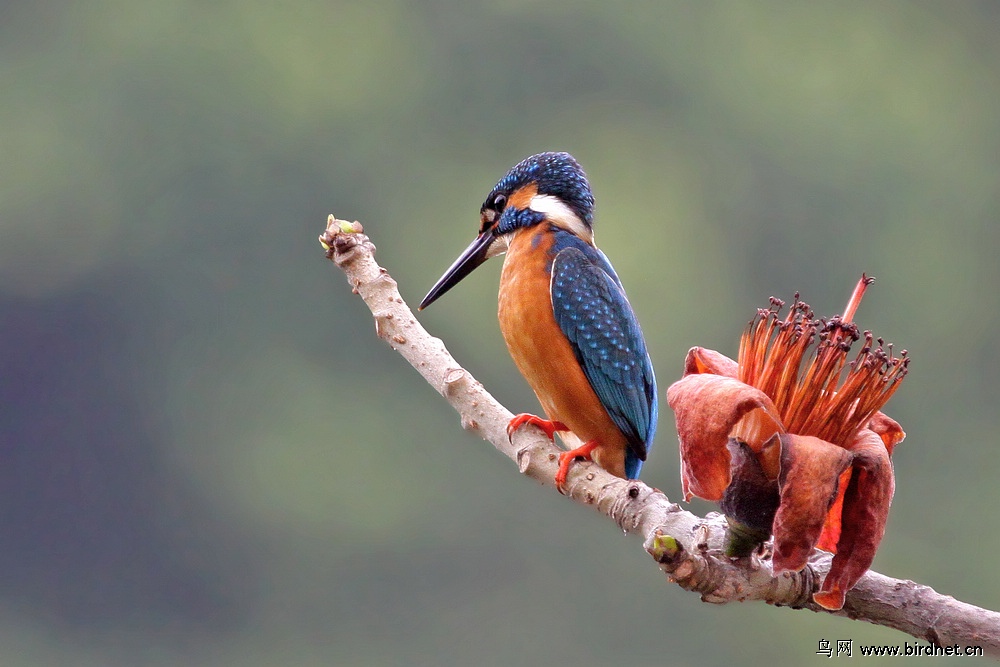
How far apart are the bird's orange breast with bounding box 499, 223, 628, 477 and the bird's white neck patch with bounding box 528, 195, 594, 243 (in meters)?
0.07

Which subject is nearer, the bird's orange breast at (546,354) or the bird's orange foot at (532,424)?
the bird's orange foot at (532,424)

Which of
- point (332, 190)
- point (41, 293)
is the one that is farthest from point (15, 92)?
point (332, 190)

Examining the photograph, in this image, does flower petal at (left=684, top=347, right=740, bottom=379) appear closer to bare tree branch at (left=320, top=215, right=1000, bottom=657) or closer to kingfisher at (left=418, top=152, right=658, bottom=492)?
bare tree branch at (left=320, top=215, right=1000, bottom=657)

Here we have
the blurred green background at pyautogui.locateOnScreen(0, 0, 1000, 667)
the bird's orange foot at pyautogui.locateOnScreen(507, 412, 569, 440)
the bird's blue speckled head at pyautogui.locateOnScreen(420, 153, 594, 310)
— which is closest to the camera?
the bird's orange foot at pyautogui.locateOnScreen(507, 412, 569, 440)

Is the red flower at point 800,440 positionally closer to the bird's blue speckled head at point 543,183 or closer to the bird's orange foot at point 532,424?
the bird's orange foot at point 532,424

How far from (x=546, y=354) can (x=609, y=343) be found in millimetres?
97

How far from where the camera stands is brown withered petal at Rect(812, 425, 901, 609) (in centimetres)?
101

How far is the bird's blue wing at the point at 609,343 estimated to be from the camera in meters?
1.76

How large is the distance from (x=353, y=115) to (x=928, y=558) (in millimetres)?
9569

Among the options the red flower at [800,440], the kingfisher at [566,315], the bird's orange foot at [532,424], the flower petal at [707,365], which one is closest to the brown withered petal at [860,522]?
the red flower at [800,440]

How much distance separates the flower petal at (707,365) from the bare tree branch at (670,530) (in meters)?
0.13

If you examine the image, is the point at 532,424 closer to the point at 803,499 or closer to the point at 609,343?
the point at 609,343

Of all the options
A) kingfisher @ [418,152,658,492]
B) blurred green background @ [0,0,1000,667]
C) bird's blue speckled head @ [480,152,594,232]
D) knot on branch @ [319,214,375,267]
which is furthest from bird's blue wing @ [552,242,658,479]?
blurred green background @ [0,0,1000,667]

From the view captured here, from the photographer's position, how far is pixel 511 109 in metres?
17.1
